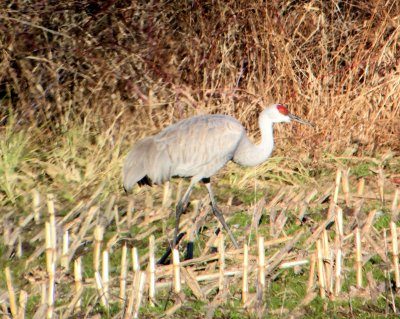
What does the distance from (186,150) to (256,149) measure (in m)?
0.61

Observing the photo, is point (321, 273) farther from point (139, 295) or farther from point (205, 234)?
point (205, 234)

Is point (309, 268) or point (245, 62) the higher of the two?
point (245, 62)

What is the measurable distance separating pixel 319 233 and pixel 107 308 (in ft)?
5.29

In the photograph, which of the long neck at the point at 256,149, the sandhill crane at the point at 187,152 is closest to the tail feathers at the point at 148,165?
the sandhill crane at the point at 187,152

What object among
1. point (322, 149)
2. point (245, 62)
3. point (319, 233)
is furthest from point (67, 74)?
point (319, 233)

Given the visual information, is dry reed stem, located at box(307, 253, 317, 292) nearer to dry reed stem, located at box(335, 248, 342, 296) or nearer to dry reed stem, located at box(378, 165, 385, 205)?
dry reed stem, located at box(335, 248, 342, 296)

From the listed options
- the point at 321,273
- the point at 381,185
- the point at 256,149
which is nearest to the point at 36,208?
the point at 256,149

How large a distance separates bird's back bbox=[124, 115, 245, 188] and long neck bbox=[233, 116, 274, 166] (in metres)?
0.15

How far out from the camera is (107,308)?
4855mm

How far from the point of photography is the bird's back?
707 centimetres

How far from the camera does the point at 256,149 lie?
7.43 meters

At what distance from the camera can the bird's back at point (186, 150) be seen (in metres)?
7.07

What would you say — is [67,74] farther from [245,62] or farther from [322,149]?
[322,149]

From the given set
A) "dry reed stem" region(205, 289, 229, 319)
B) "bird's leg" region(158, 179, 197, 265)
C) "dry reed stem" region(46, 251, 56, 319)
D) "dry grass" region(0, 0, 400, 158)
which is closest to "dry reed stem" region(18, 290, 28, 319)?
"dry reed stem" region(46, 251, 56, 319)
